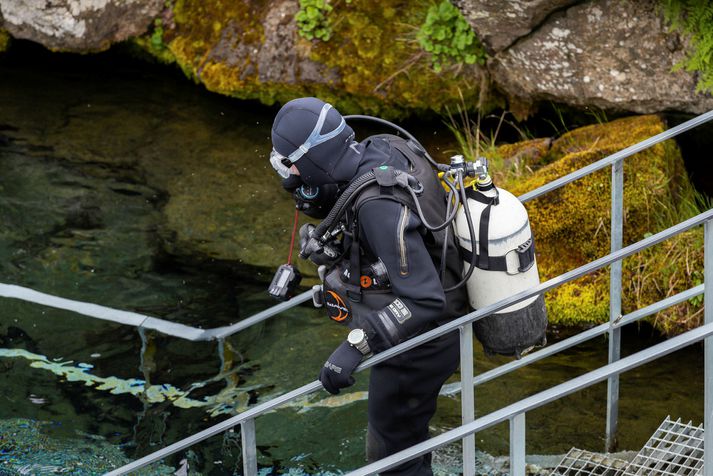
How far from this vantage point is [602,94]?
719 centimetres

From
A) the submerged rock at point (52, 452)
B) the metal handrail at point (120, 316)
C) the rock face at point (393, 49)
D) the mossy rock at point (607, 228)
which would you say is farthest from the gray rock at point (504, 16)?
the submerged rock at point (52, 452)

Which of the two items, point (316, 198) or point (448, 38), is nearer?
point (316, 198)

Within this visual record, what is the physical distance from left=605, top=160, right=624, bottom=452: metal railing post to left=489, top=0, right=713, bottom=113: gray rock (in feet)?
7.24

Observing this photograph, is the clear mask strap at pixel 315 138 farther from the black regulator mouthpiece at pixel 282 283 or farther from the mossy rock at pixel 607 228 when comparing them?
the mossy rock at pixel 607 228

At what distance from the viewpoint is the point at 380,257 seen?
3.81 m

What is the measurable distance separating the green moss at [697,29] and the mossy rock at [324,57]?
1791 millimetres

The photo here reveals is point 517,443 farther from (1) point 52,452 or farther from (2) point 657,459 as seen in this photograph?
(1) point 52,452

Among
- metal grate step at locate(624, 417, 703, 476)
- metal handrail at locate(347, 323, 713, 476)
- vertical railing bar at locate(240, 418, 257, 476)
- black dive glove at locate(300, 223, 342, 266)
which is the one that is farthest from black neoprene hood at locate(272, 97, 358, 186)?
metal grate step at locate(624, 417, 703, 476)

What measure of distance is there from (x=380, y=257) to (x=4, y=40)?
284 inches

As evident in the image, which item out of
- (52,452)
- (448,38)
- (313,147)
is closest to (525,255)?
(313,147)

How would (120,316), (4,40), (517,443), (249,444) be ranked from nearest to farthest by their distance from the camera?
(517,443) → (249,444) → (120,316) → (4,40)

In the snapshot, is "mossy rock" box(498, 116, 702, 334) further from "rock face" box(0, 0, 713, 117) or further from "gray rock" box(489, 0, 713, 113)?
"rock face" box(0, 0, 713, 117)

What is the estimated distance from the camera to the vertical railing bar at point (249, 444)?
3732 millimetres

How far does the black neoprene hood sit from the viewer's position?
13.2ft
